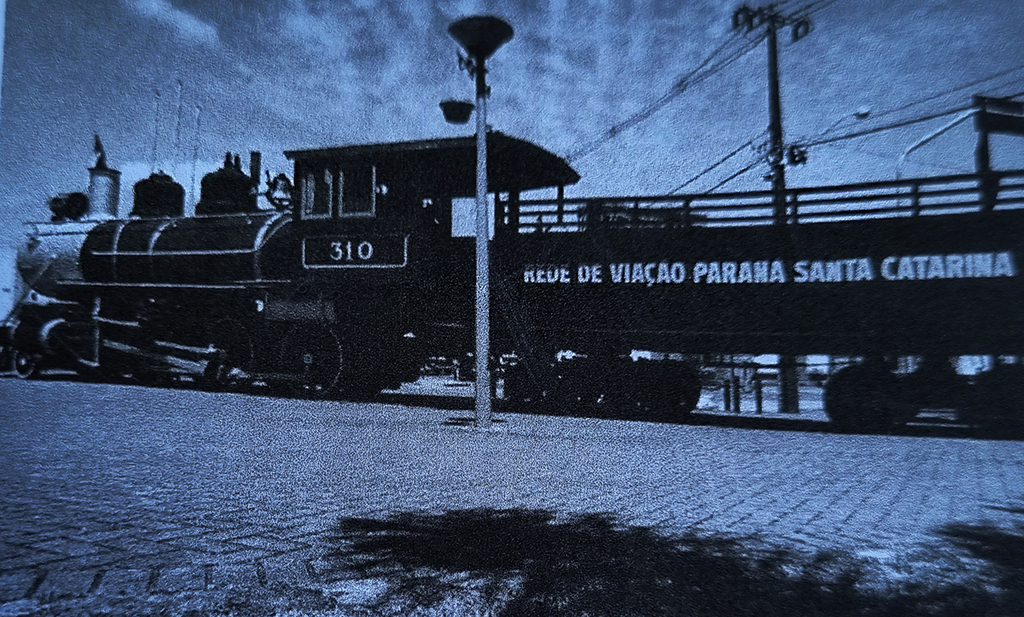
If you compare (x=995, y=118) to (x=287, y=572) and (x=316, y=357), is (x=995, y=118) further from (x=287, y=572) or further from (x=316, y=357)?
(x=316, y=357)

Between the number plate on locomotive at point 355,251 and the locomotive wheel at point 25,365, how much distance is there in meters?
3.43

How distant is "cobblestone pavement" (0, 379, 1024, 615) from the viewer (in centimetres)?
220

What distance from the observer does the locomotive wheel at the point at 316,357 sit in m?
6.73

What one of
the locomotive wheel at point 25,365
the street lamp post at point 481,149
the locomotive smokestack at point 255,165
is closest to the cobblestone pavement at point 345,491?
the street lamp post at point 481,149

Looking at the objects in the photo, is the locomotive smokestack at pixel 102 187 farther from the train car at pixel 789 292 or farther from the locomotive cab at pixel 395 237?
the train car at pixel 789 292

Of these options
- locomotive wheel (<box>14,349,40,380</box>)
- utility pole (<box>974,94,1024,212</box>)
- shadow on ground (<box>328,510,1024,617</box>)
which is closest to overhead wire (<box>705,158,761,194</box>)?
utility pole (<box>974,94,1024,212</box>)

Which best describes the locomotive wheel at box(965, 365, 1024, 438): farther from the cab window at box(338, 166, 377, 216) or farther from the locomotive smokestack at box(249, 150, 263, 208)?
the locomotive smokestack at box(249, 150, 263, 208)

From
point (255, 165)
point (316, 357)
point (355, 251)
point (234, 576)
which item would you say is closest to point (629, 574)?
point (234, 576)

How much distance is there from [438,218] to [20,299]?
417 cm

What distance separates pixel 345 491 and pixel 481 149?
9.97 feet

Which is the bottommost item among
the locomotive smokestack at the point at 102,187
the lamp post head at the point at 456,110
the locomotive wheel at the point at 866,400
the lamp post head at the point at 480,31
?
the locomotive wheel at the point at 866,400

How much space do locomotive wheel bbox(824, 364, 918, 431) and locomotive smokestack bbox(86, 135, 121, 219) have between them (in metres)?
6.24

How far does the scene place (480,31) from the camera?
161 inches

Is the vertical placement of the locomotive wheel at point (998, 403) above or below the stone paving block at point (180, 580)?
above
